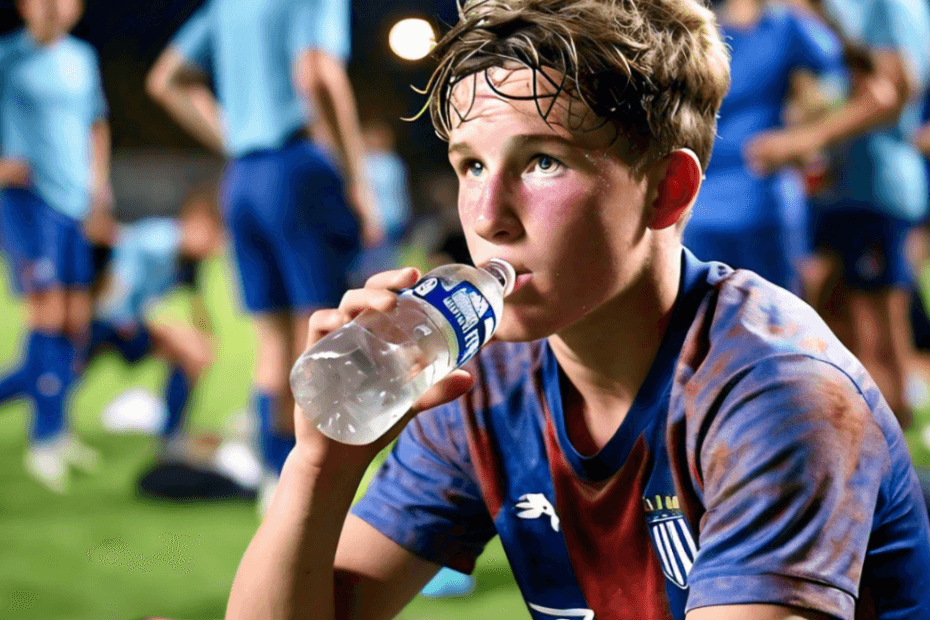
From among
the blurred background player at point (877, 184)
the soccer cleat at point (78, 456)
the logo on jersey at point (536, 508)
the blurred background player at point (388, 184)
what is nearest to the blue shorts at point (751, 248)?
the blurred background player at point (877, 184)

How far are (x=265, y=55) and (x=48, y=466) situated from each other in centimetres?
154

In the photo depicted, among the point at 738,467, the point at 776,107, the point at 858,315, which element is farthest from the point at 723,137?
the point at 738,467

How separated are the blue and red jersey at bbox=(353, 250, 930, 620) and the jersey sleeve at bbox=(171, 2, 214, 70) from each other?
2307 millimetres

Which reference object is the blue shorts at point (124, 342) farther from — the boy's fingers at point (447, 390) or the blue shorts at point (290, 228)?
the boy's fingers at point (447, 390)

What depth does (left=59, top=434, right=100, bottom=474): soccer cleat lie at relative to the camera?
3080mm

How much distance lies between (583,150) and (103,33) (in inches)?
117

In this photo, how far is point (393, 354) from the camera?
0.83m

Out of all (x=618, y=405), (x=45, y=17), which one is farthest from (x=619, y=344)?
(x=45, y=17)

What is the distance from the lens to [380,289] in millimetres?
Result: 787

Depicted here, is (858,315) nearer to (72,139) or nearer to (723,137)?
(723,137)

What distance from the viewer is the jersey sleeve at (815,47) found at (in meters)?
2.81

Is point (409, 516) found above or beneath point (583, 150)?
beneath

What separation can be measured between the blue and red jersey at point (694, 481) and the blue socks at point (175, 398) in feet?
7.78

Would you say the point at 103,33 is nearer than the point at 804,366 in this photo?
No
